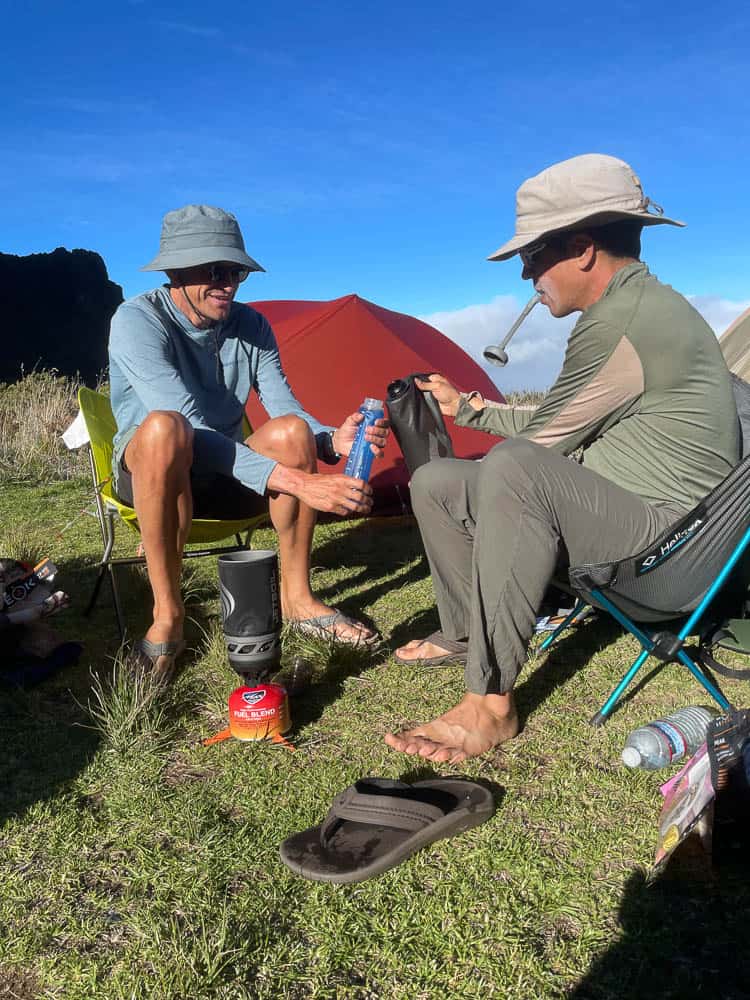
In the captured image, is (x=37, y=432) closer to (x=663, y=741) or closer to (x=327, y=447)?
(x=327, y=447)

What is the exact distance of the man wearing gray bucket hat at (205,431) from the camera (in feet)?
8.91

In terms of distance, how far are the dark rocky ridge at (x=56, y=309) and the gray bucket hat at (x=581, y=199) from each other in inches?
1831

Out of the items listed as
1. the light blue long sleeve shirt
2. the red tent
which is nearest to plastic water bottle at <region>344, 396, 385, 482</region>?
the light blue long sleeve shirt

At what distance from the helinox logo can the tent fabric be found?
3.90 m

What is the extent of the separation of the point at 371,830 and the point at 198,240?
2050 millimetres

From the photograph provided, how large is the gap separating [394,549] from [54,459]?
443 centimetres

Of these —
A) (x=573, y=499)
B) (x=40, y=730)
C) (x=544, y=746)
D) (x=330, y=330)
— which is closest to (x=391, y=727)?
(x=544, y=746)

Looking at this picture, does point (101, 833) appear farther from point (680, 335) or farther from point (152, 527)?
point (680, 335)

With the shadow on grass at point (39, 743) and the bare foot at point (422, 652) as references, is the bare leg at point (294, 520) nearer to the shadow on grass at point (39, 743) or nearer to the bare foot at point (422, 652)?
the bare foot at point (422, 652)

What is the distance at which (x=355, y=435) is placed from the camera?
297 centimetres

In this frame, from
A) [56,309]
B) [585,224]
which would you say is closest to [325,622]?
[585,224]

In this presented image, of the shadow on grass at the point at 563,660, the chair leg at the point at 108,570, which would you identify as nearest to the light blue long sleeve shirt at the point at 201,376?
the chair leg at the point at 108,570

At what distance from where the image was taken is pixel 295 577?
3.17m

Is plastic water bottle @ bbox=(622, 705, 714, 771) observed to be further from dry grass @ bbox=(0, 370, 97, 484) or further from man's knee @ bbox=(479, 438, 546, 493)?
dry grass @ bbox=(0, 370, 97, 484)
